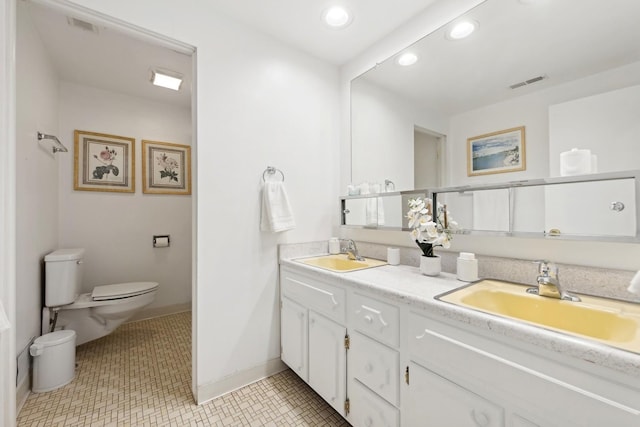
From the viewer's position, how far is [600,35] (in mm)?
1032

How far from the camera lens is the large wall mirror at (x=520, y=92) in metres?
0.99

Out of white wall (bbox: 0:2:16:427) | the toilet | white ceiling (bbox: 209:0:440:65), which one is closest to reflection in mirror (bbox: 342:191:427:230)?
white ceiling (bbox: 209:0:440:65)

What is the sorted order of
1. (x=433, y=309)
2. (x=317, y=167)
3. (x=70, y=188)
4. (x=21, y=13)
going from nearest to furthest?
1. (x=433, y=309)
2. (x=21, y=13)
3. (x=317, y=167)
4. (x=70, y=188)

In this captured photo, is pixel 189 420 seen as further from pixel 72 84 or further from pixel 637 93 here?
pixel 72 84

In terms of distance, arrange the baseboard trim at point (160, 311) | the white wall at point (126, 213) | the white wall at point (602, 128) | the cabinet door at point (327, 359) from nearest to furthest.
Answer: the white wall at point (602, 128) < the cabinet door at point (327, 359) < the white wall at point (126, 213) < the baseboard trim at point (160, 311)

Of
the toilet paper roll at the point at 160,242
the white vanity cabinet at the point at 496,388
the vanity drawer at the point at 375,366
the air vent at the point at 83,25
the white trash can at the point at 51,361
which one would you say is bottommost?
the white trash can at the point at 51,361

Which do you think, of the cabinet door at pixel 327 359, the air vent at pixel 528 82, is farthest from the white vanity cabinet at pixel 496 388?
the air vent at pixel 528 82

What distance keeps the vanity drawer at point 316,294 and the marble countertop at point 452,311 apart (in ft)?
0.21

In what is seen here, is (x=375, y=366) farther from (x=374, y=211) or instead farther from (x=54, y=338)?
(x=54, y=338)

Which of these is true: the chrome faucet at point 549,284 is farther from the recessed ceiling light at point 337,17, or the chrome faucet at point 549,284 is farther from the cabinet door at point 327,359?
the recessed ceiling light at point 337,17

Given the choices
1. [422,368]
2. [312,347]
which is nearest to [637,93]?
[422,368]

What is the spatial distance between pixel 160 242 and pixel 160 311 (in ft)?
2.54

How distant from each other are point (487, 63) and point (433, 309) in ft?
4.23

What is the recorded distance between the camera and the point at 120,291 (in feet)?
7.30
